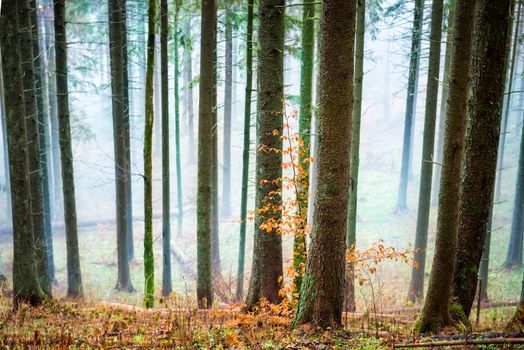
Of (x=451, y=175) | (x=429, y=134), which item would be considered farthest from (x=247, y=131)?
(x=451, y=175)

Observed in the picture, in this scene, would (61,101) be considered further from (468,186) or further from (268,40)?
(468,186)

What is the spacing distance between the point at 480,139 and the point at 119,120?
36.9 ft

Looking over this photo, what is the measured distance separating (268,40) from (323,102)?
2823mm

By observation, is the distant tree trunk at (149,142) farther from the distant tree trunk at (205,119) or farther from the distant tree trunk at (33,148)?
the distant tree trunk at (33,148)

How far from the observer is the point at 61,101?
37.1 ft

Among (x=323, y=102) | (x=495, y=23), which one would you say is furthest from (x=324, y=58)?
(x=495, y=23)

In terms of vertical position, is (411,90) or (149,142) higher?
(411,90)

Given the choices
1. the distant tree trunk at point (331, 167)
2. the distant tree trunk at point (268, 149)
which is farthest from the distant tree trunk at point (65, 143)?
the distant tree trunk at point (331, 167)

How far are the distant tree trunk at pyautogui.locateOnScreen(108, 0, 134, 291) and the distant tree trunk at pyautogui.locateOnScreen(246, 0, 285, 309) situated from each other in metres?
6.25

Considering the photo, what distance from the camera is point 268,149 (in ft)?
24.9

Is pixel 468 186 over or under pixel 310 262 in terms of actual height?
over

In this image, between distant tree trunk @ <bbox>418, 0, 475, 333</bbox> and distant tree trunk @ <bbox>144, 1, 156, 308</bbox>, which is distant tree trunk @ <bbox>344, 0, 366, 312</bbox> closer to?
distant tree trunk @ <bbox>418, 0, 475, 333</bbox>

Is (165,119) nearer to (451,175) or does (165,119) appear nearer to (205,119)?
(205,119)

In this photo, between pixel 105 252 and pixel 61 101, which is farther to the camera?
pixel 105 252
